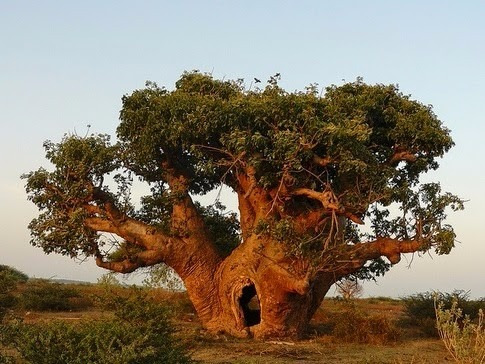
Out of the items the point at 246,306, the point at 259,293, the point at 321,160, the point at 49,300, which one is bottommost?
the point at 246,306

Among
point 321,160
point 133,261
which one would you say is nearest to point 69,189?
point 133,261

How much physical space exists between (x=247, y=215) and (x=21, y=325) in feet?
30.2

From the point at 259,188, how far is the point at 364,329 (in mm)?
4396

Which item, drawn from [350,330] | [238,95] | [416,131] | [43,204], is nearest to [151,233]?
[43,204]

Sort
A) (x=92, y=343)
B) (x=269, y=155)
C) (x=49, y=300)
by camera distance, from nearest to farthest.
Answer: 1. (x=92, y=343)
2. (x=269, y=155)
3. (x=49, y=300)

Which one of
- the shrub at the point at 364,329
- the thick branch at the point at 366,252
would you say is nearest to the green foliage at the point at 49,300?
the shrub at the point at 364,329

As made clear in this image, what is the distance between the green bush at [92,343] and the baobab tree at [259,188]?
6.45 meters

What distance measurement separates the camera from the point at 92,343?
9.29 metres

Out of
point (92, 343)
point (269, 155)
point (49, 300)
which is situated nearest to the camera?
point (92, 343)

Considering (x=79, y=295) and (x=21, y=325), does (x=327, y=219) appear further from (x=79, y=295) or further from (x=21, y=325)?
(x=79, y=295)

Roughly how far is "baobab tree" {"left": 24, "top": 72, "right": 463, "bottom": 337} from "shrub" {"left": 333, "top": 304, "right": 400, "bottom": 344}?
0.87 meters

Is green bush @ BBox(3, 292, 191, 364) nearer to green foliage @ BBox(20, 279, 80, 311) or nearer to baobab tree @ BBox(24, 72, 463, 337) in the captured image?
baobab tree @ BBox(24, 72, 463, 337)

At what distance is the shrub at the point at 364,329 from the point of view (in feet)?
58.1

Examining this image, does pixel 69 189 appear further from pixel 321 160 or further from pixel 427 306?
pixel 427 306
